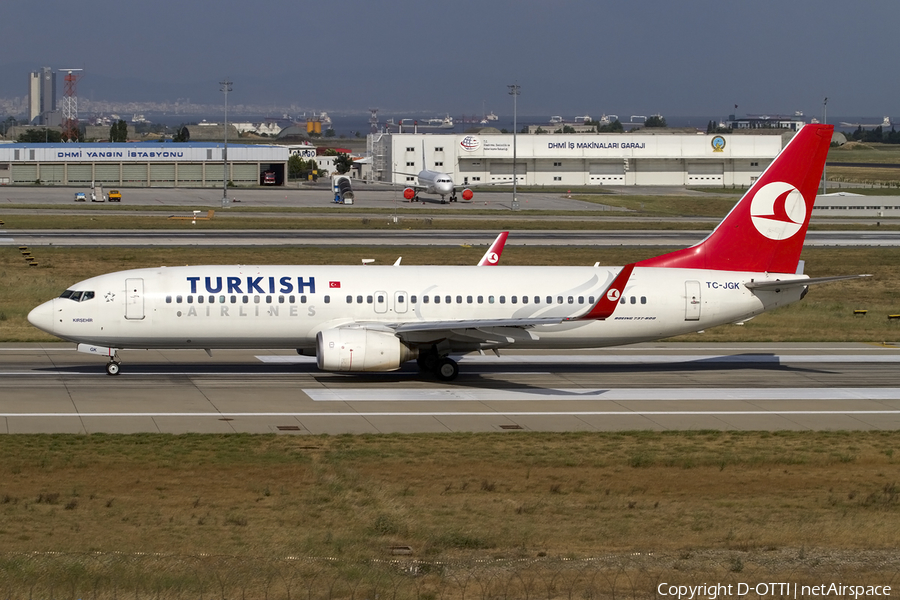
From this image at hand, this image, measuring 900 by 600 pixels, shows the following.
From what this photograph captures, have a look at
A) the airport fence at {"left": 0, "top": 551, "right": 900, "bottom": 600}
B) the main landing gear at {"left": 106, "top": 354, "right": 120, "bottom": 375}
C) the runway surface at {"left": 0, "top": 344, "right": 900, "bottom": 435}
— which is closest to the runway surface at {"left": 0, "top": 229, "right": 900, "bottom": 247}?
the runway surface at {"left": 0, "top": 344, "right": 900, "bottom": 435}

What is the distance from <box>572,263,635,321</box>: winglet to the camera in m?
35.0

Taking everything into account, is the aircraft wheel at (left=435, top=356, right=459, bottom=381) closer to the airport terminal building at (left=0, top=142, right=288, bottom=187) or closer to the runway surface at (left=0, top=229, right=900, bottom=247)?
the runway surface at (left=0, top=229, right=900, bottom=247)

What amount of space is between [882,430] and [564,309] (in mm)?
11695

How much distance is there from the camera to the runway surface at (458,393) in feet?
101

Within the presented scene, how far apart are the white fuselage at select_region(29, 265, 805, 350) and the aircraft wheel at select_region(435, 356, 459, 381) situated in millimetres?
621

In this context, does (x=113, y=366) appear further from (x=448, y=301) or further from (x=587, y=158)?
(x=587, y=158)

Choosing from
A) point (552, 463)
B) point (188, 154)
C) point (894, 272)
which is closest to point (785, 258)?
point (552, 463)

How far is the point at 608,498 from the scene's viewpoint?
75.3ft

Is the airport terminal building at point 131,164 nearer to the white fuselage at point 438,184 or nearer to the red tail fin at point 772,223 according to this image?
the white fuselage at point 438,184

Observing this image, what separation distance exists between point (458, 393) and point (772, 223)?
14080 mm

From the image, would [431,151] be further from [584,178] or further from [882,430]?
[882,430]

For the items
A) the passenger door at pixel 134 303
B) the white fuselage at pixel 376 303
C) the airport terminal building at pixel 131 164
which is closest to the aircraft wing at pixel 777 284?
the white fuselage at pixel 376 303

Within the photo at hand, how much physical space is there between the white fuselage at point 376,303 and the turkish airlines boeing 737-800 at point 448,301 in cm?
5

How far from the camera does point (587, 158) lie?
589 ft
